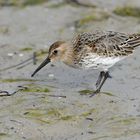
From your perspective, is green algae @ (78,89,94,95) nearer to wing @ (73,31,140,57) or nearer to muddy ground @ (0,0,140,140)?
muddy ground @ (0,0,140,140)

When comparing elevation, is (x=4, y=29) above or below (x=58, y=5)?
below

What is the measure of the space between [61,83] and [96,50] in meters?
0.95

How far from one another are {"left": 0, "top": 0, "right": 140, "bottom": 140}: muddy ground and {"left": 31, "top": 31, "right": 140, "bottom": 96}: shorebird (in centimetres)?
42

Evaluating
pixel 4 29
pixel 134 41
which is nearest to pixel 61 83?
pixel 134 41

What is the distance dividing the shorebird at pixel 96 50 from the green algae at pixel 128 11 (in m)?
2.86

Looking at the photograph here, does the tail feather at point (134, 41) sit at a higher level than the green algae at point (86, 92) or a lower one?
higher

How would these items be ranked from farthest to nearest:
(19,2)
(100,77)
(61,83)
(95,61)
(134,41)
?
1. (19,2)
2. (61,83)
3. (100,77)
4. (134,41)
5. (95,61)

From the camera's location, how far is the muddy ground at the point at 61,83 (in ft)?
25.1

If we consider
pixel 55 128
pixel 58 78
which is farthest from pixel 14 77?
pixel 55 128

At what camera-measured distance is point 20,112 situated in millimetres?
8094

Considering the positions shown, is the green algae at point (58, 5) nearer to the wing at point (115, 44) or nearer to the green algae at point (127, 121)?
the wing at point (115, 44)

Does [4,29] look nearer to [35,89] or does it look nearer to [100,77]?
[35,89]

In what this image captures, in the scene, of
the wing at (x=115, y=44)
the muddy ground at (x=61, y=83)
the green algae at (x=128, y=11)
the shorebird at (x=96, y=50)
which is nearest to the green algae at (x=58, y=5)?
the muddy ground at (x=61, y=83)

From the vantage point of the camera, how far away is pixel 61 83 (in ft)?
30.7
